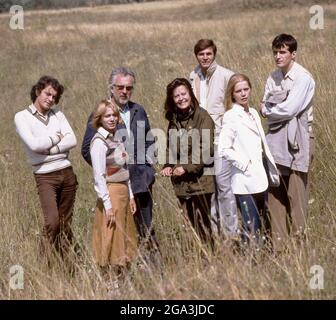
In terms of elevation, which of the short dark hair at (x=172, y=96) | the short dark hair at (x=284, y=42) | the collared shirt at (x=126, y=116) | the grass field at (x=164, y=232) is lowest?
the grass field at (x=164, y=232)

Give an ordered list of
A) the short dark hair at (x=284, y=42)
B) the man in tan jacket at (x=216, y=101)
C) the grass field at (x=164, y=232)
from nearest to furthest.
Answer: the grass field at (x=164, y=232)
the short dark hair at (x=284, y=42)
the man in tan jacket at (x=216, y=101)

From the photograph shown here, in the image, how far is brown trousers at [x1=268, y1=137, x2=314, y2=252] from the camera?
5.25 m

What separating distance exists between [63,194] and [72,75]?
32.4 feet

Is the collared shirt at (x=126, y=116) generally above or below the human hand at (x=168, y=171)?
above

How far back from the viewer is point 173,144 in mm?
5184

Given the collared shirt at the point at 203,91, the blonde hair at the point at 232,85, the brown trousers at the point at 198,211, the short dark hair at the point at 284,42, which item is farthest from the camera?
the collared shirt at the point at 203,91

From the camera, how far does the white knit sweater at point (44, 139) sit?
5117 millimetres

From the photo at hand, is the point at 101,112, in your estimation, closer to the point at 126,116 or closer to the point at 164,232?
the point at 126,116

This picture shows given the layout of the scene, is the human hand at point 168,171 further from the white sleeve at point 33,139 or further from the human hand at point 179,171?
the white sleeve at point 33,139

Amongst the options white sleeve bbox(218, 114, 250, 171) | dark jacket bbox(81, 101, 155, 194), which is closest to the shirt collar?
dark jacket bbox(81, 101, 155, 194)

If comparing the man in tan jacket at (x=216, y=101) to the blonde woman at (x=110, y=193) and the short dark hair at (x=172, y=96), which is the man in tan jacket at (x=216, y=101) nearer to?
the short dark hair at (x=172, y=96)

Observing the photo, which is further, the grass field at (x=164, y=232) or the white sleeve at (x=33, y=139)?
the white sleeve at (x=33, y=139)

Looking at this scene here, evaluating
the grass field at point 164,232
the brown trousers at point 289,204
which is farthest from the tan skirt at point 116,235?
the brown trousers at point 289,204
